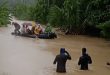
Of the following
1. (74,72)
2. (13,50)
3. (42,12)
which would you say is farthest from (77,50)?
(42,12)

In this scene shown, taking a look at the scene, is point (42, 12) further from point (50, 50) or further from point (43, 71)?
point (43, 71)

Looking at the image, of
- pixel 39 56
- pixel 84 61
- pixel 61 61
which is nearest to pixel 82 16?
pixel 39 56

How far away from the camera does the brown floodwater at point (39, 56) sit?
16703mm

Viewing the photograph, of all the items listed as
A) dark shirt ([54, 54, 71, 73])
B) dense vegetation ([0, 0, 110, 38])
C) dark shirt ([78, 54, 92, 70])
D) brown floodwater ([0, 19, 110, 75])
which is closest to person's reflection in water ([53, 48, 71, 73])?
dark shirt ([54, 54, 71, 73])

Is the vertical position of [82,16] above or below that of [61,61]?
above

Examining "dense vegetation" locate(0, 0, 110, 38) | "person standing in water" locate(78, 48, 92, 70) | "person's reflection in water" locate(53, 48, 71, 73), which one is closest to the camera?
"person's reflection in water" locate(53, 48, 71, 73)

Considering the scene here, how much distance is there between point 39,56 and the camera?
68.2 ft

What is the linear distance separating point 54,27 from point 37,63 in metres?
22.3

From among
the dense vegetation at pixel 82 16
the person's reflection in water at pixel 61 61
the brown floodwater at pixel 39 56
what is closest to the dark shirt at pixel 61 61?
the person's reflection in water at pixel 61 61

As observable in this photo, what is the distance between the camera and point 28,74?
15.8 meters

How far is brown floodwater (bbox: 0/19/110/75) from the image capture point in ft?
54.8

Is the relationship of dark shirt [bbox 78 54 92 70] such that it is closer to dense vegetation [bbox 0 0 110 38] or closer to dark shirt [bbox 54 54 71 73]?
dark shirt [bbox 54 54 71 73]

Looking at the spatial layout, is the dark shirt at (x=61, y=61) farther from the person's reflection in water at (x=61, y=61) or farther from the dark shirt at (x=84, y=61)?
the dark shirt at (x=84, y=61)

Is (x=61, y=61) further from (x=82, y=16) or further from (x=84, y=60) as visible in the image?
(x=82, y=16)
